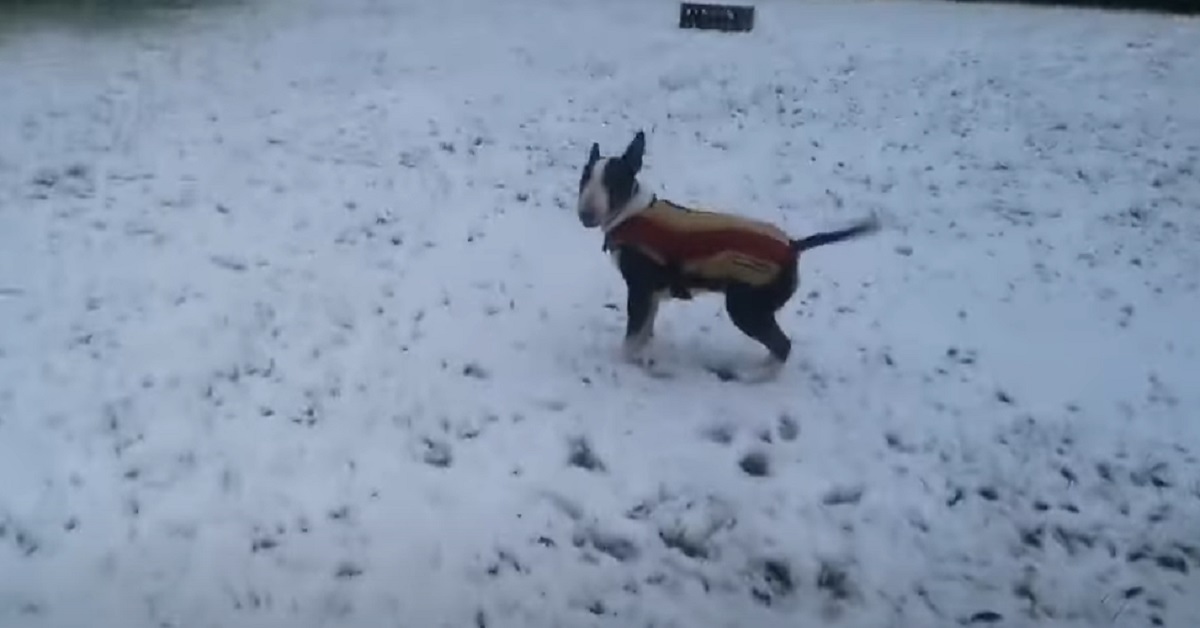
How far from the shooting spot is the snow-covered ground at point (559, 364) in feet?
13.2

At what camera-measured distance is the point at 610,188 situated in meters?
5.09

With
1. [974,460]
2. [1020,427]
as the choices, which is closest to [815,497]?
[974,460]

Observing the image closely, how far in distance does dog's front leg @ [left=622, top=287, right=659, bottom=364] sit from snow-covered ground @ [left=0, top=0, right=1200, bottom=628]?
131 mm

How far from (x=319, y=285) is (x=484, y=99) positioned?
4.20 m

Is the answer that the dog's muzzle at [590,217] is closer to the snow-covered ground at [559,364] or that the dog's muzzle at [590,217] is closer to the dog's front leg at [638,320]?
the dog's front leg at [638,320]

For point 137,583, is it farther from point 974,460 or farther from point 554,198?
point 554,198

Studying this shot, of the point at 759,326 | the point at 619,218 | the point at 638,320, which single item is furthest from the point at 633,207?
the point at 759,326

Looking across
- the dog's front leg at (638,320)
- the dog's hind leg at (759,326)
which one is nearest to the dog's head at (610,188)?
the dog's front leg at (638,320)

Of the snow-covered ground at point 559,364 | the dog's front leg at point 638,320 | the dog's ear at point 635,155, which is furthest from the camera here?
the dog's front leg at point 638,320

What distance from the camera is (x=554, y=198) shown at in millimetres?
7820

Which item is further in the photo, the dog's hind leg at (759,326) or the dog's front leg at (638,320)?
the dog's front leg at (638,320)

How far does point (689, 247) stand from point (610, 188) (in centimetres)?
39

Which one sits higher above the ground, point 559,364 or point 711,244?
point 711,244

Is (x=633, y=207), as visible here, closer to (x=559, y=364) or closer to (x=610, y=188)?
(x=610, y=188)
